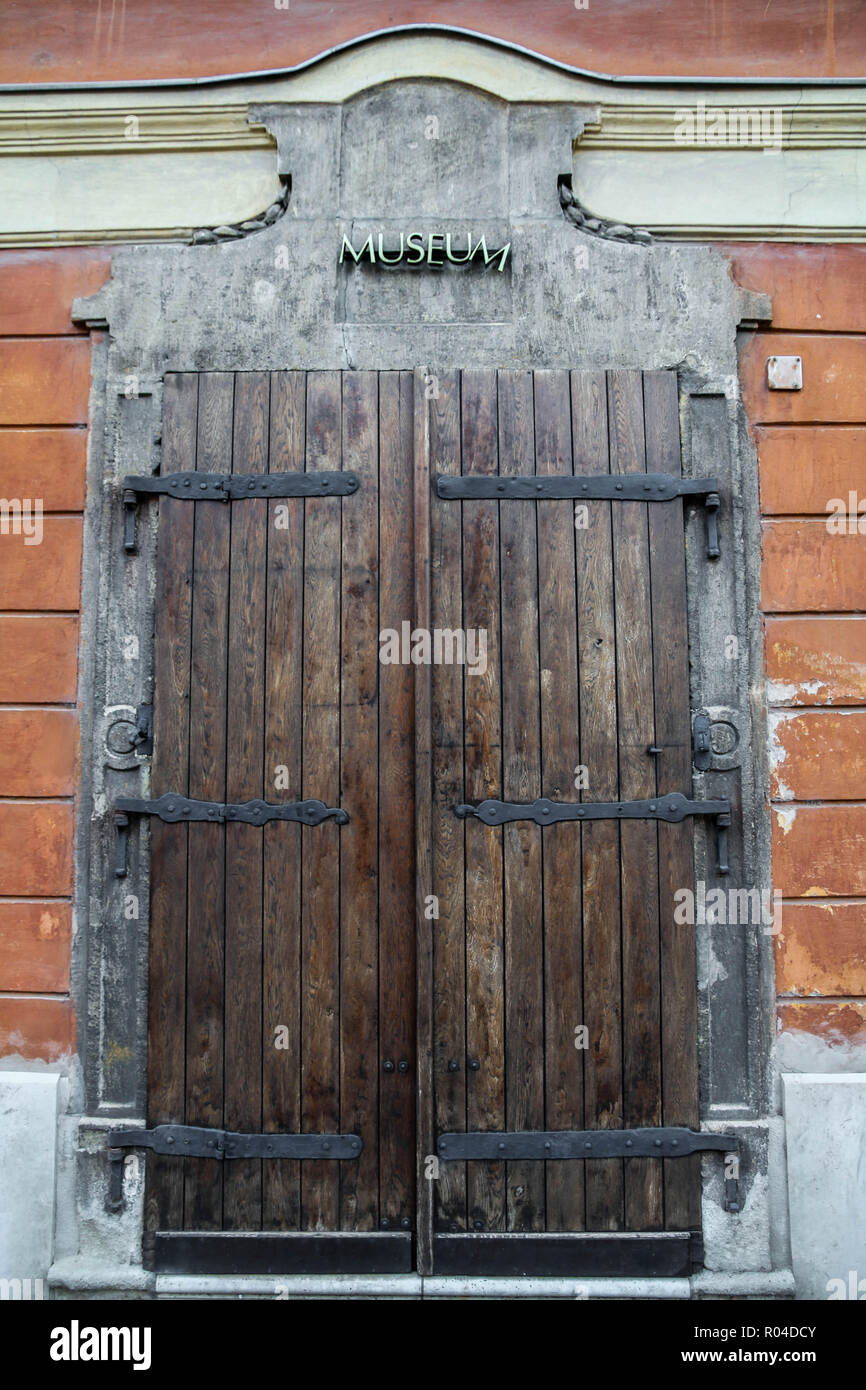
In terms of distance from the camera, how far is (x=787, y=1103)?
338 cm

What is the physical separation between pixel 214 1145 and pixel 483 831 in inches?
54.7

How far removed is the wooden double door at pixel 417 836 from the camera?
3.39 m

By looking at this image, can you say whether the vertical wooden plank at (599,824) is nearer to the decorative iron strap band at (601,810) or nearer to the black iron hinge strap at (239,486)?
the decorative iron strap band at (601,810)

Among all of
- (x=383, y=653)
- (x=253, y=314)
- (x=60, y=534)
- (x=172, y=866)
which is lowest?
(x=172, y=866)

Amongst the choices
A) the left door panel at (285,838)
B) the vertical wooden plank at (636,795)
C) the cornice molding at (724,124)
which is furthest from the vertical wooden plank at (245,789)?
the cornice molding at (724,124)

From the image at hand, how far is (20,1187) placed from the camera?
338cm

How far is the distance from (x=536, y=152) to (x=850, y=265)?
122cm

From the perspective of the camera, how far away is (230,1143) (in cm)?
338

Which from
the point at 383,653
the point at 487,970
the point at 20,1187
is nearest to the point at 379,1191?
the point at 487,970

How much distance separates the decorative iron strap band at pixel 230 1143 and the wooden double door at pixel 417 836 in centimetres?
1

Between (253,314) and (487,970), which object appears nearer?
(487,970)

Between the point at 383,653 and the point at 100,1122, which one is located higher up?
the point at 383,653

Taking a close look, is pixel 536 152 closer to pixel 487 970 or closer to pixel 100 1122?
pixel 487 970

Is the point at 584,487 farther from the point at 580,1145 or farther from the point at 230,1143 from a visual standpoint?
the point at 230,1143
